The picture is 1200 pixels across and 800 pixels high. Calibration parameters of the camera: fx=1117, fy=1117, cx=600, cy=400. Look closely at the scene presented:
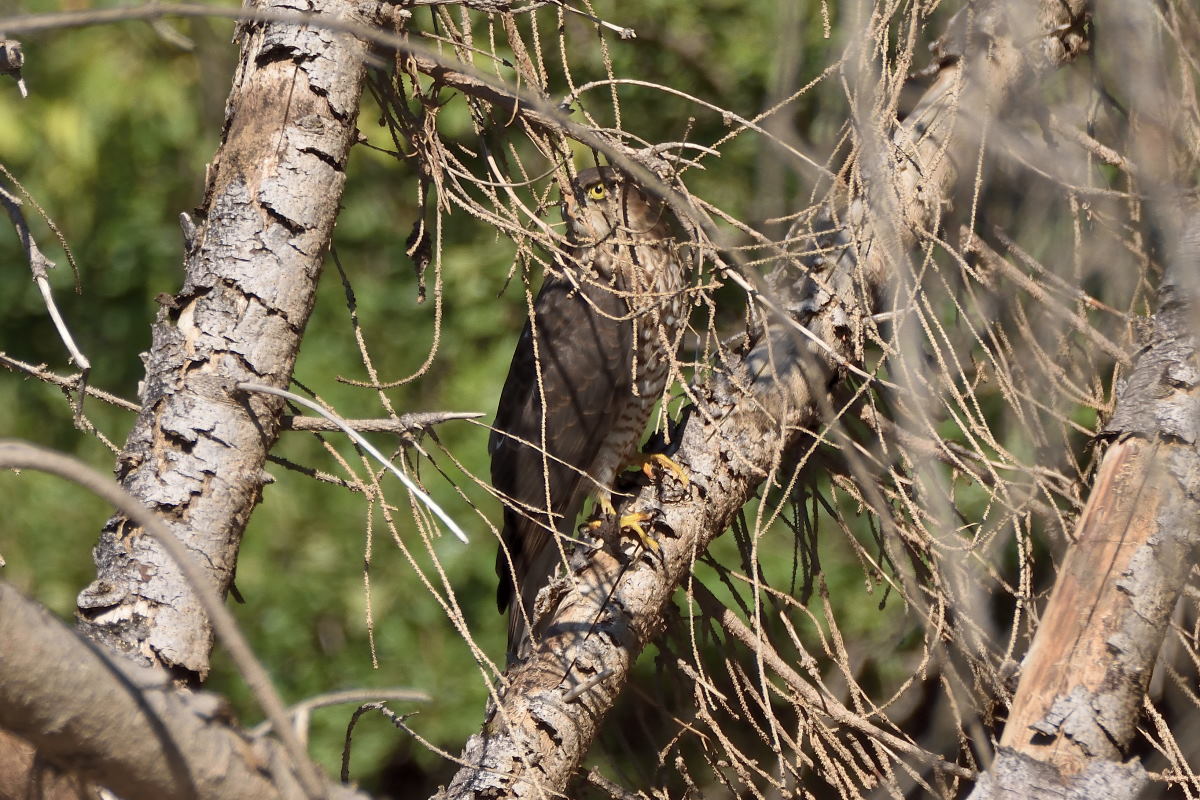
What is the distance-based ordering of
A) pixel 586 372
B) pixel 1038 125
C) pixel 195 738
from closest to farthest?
pixel 195 738 < pixel 1038 125 < pixel 586 372

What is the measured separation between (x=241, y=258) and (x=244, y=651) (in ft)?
3.34

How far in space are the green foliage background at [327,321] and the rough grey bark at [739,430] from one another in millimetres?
1023

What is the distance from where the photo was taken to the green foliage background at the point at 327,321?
363 cm

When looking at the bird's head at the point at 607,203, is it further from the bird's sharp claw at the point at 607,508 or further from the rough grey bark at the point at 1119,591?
the rough grey bark at the point at 1119,591

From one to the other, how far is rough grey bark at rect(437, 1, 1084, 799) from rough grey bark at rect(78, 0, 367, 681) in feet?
2.69

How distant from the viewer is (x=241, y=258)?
180 centimetres

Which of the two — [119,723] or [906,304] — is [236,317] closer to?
[119,723]

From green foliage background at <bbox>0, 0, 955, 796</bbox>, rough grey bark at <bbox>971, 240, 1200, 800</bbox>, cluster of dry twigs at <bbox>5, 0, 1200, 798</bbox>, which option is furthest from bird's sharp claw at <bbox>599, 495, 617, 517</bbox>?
rough grey bark at <bbox>971, 240, 1200, 800</bbox>

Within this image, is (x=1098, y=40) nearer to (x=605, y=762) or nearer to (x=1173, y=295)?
(x=1173, y=295)

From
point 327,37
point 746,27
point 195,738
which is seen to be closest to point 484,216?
point 327,37

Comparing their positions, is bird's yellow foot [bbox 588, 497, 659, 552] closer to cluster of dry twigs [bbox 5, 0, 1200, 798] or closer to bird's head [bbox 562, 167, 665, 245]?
cluster of dry twigs [bbox 5, 0, 1200, 798]

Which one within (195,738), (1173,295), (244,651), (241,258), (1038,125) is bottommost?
(195,738)

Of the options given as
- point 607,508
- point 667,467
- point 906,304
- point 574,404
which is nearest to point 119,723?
point 906,304

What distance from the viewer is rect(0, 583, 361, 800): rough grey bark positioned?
3.15 feet
